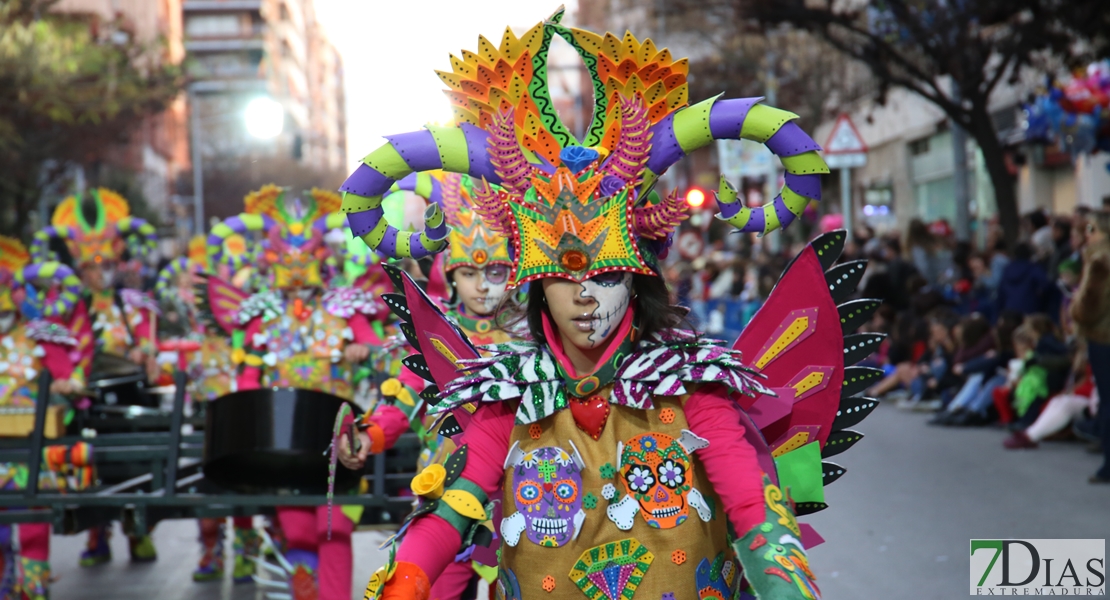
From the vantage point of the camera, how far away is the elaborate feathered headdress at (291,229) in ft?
22.2

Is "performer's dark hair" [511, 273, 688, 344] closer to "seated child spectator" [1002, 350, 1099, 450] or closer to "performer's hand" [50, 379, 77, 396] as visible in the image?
"performer's hand" [50, 379, 77, 396]

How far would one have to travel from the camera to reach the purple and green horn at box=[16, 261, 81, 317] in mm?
8039

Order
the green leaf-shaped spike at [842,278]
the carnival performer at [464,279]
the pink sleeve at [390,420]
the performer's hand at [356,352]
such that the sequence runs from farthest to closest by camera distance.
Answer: the performer's hand at [356,352], the carnival performer at [464,279], the pink sleeve at [390,420], the green leaf-shaped spike at [842,278]

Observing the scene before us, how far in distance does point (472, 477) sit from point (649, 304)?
643 millimetres

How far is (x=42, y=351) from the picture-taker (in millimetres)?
7500

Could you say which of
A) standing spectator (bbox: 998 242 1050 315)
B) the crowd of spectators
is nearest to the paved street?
the crowd of spectators

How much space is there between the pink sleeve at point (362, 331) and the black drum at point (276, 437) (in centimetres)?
88

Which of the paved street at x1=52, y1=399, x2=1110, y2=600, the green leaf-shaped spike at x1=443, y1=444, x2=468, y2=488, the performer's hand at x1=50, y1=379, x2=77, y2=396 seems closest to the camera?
the green leaf-shaped spike at x1=443, y1=444, x2=468, y2=488

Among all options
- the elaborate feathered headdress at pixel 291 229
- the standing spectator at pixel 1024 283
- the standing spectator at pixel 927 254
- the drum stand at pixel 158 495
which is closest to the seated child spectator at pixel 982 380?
the standing spectator at pixel 1024 283

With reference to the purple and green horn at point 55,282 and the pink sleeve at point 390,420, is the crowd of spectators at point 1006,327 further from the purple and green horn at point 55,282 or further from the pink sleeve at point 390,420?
the purple and green horn at point 55,282

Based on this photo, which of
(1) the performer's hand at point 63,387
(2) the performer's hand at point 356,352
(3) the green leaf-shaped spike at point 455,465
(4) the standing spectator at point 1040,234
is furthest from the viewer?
(4) the standing spectator at point 1040,234

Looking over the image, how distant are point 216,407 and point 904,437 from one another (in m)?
8.10

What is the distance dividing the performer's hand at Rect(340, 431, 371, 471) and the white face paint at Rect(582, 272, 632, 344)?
1.10 metres

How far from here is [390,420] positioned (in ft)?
15.5
